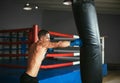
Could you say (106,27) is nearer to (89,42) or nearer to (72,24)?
(72,24)

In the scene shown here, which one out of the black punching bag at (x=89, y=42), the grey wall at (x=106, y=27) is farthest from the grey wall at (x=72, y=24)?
the black punching bag at (x=89, y=42)

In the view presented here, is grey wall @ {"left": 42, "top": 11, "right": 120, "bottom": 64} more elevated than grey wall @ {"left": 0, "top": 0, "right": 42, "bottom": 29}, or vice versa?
grey wall @ {"left": 0, "top": 0, "right": 42, "bottom": 29}

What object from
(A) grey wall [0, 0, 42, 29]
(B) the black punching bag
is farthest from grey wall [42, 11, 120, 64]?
(B) the black punching bag

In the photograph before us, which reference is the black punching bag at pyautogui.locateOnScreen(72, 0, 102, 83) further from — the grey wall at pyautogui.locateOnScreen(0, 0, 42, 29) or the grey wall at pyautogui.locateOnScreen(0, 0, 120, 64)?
the grey wall at pyautogui.locateOnScreen(0, 0, 120, 64)

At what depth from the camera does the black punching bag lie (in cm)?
250

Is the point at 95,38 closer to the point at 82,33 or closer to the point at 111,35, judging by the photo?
the point at 82,33

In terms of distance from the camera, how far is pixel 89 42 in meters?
2.51

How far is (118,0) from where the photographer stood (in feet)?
28.4

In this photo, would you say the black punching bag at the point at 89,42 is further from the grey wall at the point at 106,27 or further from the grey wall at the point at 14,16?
the grey wall at the point at 106,27

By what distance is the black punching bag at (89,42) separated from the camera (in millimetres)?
2504

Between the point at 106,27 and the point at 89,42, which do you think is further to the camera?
the point at 106,27

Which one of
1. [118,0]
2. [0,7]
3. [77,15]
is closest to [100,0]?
[118,0]

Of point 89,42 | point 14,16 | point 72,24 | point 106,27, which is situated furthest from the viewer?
point 106,27

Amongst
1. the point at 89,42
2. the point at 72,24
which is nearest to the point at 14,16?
the point at 72,24
